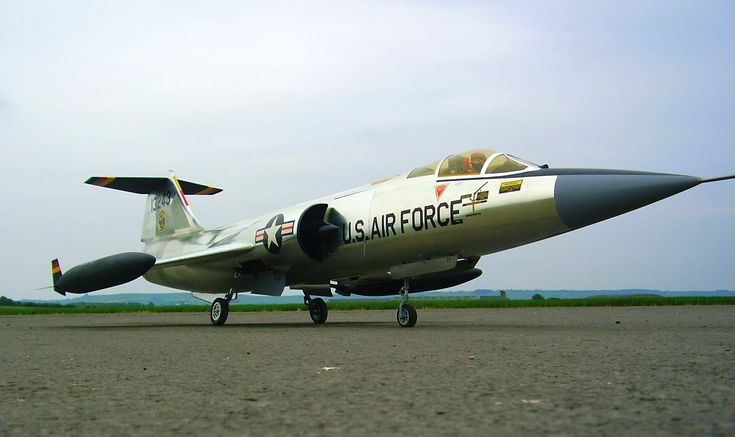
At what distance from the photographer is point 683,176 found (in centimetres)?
831

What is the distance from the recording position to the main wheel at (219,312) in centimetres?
1406

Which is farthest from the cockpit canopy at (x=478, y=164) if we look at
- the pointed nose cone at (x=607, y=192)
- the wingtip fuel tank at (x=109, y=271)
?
the wingtip fuel tank at (x=109, y=271)

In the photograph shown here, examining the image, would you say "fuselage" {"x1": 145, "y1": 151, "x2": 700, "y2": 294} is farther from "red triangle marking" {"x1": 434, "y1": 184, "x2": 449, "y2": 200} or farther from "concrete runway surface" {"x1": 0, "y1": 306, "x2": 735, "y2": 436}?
"concrete runway surface" {"x1": 0, "y1": 306, "x2": 735, "y2": 436}

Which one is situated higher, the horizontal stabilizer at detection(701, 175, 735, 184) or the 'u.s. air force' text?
the horizontal stabilizer at detection(701, 175, 735, 184)

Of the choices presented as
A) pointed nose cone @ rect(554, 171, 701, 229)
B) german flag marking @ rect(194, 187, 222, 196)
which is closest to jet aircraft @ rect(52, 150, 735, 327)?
pointed nose cone @ rect(554, 171, 701, 229)

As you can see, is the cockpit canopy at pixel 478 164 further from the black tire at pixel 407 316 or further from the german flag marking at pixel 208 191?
the german flag marking at pixel 208 191

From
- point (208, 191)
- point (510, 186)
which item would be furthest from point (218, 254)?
point (208, 191)

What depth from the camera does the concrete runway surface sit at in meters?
2.92

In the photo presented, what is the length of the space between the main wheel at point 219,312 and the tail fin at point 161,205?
357cm

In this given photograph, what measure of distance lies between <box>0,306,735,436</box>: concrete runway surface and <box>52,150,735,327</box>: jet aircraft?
258 cm

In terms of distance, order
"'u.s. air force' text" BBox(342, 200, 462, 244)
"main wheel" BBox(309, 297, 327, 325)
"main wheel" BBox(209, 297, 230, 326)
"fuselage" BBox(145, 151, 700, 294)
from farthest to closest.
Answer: "main wheel" BBox(309, 297, 327, 325), "main wheel" BBox(209, 297, 230, 326), "'u.s. air force' text" BBox(342, 200, 462, 244), "fuselage" BBox(145, 151, 700, 294)

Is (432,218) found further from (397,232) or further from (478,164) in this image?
(478,164)

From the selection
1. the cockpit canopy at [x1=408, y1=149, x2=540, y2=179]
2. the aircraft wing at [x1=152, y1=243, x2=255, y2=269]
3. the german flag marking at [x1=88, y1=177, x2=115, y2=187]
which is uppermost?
the german flag marking at [x1=88, y1=177, x2=115, y2=187]

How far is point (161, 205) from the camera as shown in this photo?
60.2 feet
